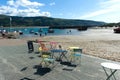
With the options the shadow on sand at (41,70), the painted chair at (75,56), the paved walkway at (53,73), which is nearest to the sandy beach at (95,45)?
the painted chair at (75,56)

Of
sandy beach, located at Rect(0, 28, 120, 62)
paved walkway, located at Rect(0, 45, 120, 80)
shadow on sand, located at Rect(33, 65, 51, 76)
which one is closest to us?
paved walkway, located at Rect(0, 45, 120, 80)

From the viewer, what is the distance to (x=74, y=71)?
32.2ft

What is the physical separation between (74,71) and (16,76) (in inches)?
106

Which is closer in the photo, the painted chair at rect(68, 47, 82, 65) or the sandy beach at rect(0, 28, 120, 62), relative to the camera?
the painted chair at rect(68, 47, 82, 65)

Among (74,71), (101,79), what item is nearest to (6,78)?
(74,71)

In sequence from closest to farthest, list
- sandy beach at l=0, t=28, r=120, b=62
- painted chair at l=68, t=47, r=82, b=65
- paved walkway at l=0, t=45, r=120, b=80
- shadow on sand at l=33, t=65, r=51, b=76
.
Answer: paved walkway at l=0, t=45, r=120, b=80, shadow on sand at l=33, t=65, r=51, b=76, painted chair at l=68, t=47, r=82, b=65, sandy beach at l=0, t=28, r=120, b=62

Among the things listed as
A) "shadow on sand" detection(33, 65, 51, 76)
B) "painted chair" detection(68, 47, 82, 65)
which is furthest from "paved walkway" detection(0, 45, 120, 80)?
"painted chair" detection(68, 47, 82, 65)

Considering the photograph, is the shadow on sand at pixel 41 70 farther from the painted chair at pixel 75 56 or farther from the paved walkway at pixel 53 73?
the painted chair at pixel 75 56

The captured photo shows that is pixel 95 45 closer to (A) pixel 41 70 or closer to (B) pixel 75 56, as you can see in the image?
(B) pixel 75 56

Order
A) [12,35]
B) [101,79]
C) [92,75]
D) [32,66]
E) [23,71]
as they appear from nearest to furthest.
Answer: [101,79] < [92,75] < [23,71] < [32,66] < [12,35]

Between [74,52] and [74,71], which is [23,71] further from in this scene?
[74,52]

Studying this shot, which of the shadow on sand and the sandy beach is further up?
the shadow on sand

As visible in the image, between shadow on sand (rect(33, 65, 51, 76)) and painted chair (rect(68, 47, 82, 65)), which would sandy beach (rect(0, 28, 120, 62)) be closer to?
painted chair (rect(68, 47, 82, 65))

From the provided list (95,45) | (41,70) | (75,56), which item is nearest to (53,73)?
(41,70)
